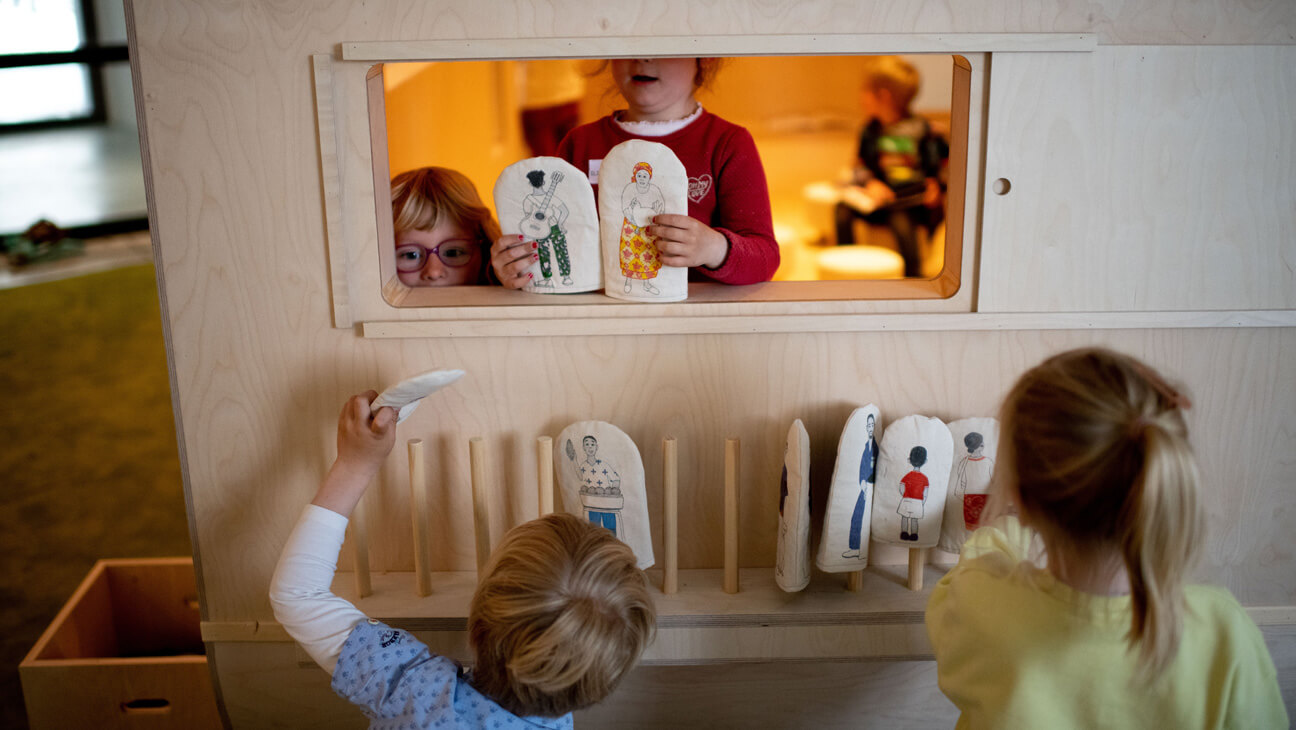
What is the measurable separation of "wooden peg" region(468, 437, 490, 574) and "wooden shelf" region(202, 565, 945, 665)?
75mm

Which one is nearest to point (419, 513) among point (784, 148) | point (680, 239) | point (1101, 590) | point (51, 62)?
point (680, 239)

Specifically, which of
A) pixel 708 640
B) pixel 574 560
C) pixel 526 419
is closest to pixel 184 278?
pixel 526 419

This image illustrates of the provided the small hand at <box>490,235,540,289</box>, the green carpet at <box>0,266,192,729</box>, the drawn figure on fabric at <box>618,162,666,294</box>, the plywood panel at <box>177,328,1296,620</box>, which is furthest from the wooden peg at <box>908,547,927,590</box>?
the green carpet at <box>0,266,192,729</box>

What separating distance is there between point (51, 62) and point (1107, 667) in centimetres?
642

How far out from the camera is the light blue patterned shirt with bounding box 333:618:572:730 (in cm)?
99

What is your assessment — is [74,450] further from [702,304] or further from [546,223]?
[702,304]

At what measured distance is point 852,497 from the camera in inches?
49.3

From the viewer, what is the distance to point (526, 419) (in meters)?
1.32

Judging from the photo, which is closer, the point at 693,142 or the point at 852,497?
the point at 852,497

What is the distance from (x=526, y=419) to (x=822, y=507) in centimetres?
46

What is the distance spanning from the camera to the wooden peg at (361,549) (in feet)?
4.21

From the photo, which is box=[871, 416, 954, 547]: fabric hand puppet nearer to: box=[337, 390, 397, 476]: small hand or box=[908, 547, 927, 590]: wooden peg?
box=[908, 547, 927, 590]: wooden peg

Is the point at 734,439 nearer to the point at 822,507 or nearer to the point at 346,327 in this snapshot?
the point at 822,507

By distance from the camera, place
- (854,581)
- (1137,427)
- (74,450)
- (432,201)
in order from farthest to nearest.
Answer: (74,450)
(432,201)
(854,581)
(1137,427)
